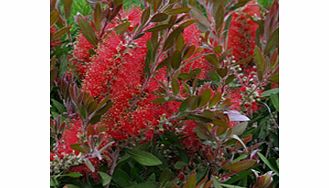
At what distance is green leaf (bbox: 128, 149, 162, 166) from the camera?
1.15m

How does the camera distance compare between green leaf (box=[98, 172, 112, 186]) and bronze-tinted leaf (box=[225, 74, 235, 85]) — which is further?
bronze-tinted leaf (box=[225, 74, 235, 85])

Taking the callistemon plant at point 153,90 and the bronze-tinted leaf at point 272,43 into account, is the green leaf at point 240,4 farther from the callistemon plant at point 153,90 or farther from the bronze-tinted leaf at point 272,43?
the bronze-tinted leaf at point 272,43

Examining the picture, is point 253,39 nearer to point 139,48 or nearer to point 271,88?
point 271,88

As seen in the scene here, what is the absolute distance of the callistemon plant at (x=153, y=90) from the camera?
1.11 metres

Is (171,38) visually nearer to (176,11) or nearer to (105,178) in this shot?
(176,11)

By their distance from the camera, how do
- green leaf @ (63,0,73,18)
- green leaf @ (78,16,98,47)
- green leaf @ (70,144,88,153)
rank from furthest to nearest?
green leaf @ (63,0,73,18) < green leaf @ (78,16,98,47) < green leaf @ (70,144,88,153)

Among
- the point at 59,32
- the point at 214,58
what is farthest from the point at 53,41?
the point at 214,58

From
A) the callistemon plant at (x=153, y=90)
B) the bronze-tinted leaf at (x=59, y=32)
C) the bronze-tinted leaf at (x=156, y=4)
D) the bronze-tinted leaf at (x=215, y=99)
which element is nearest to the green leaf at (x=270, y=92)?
the callistemon plant at (x=153, y=90)

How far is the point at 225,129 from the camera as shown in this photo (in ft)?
3.76

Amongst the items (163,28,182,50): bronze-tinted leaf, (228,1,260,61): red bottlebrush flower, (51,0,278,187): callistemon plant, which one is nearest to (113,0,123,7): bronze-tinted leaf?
(51,0,278,187): callistemon plant

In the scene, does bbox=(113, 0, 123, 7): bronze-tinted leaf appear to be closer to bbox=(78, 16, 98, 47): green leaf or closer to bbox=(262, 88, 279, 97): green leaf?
bbox=(78, 16, 98, 47): green leaf

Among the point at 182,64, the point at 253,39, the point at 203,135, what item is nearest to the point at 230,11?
the point at 253,39

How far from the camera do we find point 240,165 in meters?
1.20

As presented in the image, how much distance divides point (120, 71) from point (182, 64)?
14 centimetres
